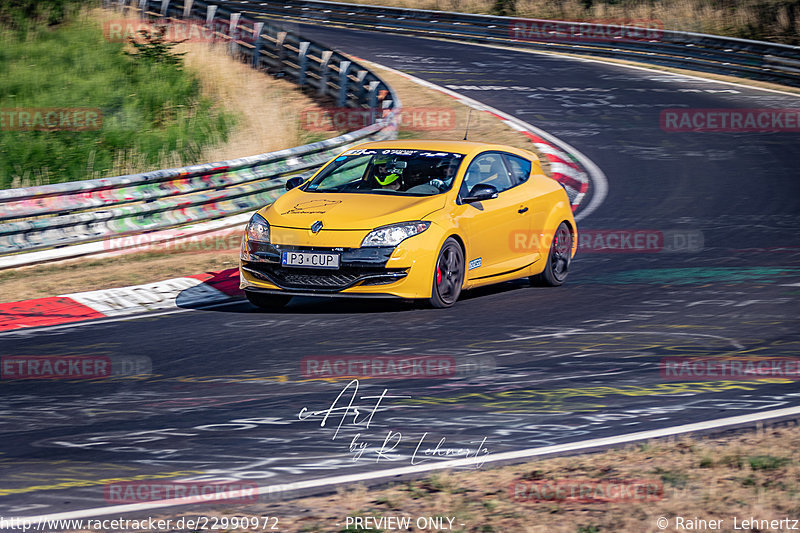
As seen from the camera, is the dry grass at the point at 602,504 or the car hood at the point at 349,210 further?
the car hood at the point at 349,210

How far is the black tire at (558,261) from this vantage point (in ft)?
38.5

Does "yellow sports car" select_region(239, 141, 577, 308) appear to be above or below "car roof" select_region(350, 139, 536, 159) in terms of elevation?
below

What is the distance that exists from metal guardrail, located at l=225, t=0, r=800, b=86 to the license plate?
22306 millimetres

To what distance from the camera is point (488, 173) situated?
1144cm

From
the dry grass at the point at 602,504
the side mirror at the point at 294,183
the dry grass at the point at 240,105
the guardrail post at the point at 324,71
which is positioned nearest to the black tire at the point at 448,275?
the side mirror at the point at 294,183

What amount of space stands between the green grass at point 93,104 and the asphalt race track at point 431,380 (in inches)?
304

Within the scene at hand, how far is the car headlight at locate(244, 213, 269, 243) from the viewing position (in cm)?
1040

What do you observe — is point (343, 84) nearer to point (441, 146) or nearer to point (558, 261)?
point (441, 146)

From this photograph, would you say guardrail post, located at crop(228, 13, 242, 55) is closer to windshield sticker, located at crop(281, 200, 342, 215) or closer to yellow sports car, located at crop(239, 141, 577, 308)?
yellow sports car, located at crop(239, 141, 577, 308)

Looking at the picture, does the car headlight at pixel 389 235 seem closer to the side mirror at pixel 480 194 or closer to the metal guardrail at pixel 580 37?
the side mirror at pixel 480 194

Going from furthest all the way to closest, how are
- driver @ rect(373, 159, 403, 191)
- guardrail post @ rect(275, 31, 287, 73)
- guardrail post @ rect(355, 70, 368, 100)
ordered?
guardrail post @ rect(275, 31, 287, 73), guardrail post @ rect(355, 70, 368, 100), driver @ rect(373, 159, 403, 191)

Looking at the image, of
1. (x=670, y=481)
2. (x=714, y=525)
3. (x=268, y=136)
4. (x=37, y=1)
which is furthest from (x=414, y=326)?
(x=37, y=1)

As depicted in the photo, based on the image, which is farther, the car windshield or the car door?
the car windshield

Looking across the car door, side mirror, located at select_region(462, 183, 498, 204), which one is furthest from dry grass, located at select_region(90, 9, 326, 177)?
side mirror, located at select_region(462, 183, 498, 204)
